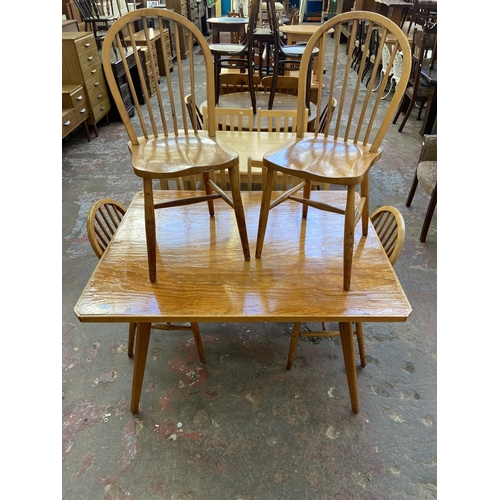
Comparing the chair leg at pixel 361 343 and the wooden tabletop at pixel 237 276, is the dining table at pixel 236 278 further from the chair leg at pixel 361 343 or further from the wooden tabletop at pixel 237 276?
the chair leg at pixel 361 343

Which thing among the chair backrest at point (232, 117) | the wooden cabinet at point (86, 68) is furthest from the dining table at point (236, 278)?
the wooden cabinet at point (86, 68)

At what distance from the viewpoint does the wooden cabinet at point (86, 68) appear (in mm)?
3617

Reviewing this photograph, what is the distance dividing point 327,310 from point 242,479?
2.48 feet

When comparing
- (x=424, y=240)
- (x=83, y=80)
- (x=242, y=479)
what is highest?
(x=83, y=80)

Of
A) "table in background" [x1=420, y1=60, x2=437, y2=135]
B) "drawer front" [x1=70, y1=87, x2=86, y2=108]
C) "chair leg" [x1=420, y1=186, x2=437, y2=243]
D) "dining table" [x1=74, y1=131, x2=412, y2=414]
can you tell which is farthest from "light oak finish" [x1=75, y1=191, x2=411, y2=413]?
"table in background" [x1=420, y1=60, x2=437, y2=135]

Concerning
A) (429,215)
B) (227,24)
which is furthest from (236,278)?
(227,24)

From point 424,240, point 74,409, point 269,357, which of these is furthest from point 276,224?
point 424,240

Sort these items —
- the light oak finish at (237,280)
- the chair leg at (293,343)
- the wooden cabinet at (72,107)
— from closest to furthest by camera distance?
the light oak finish at (237,280), the chair leg at (293,343), the wooden cabinet at (72,107)

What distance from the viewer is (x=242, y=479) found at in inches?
53.9

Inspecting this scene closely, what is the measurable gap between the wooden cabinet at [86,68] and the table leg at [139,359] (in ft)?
11.4

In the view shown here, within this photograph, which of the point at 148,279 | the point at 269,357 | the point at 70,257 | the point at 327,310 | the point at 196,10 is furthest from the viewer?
the point at 196,10

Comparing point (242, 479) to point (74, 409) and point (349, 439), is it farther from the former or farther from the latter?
point (74, 409)

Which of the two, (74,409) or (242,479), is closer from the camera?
(242,479)

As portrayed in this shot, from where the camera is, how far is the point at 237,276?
52.4 inches
